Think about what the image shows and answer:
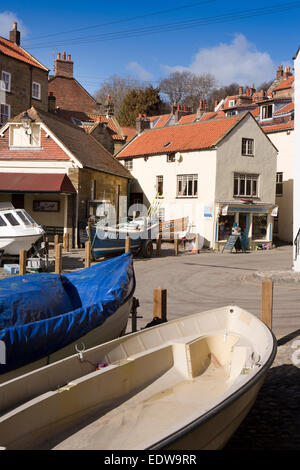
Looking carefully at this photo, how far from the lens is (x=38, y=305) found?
24.9 ft

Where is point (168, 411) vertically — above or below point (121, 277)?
below

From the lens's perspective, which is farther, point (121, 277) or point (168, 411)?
point (121, 277)

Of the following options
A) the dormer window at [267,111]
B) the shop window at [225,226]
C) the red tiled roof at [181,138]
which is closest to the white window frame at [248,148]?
the red tiled roof at [181,138]

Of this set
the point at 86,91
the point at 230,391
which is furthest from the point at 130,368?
the point at 86,91

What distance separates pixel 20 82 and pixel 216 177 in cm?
1880

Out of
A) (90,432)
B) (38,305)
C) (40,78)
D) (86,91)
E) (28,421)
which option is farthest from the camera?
(86,91)

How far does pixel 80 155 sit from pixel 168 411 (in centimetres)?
2512

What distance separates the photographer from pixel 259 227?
34.0m

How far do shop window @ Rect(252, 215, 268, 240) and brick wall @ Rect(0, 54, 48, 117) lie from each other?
2078 centimetres

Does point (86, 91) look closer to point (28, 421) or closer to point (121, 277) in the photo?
point (121, 277)

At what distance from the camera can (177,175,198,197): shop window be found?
107ft

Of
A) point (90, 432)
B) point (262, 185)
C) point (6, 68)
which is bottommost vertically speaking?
point (90, 432)

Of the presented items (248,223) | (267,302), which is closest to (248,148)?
(248,223)

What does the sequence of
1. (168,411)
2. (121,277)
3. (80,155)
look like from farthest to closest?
1. (80,155)
2. (121,277)
3. (168,411)
